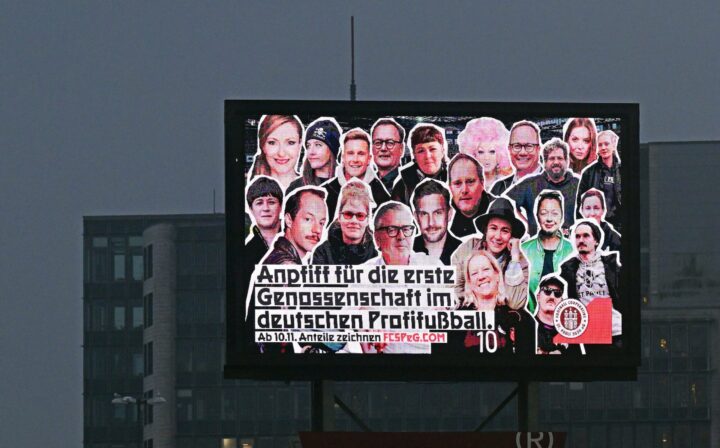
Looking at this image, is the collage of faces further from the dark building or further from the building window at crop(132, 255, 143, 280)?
the building window at crop(132, 255, 143, 280)

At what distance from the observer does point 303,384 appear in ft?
450

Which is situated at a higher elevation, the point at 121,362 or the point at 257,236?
the point at 257,236

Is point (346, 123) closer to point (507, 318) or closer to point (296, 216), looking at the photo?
point (296, 216)

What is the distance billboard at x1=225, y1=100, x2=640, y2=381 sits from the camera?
103 ft

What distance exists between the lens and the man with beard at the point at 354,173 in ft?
103

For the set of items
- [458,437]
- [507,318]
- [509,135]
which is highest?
[509,135]

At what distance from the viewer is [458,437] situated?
32.6m

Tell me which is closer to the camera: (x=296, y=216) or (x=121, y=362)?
(x=296, y=216)

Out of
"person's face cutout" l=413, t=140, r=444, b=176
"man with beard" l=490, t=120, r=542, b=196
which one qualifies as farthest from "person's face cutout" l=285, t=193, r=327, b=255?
"man with beard" l=490, t=120, r=542, b=196

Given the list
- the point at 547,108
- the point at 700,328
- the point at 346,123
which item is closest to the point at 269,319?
the point at 346,123

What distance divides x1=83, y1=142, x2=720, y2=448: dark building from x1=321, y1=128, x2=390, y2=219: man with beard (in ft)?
314

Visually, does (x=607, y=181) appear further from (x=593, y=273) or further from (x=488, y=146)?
(x=488, y=146)

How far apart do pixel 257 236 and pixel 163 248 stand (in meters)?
109

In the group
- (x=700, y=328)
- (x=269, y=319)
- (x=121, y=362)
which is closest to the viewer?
(x=269, y=319)
